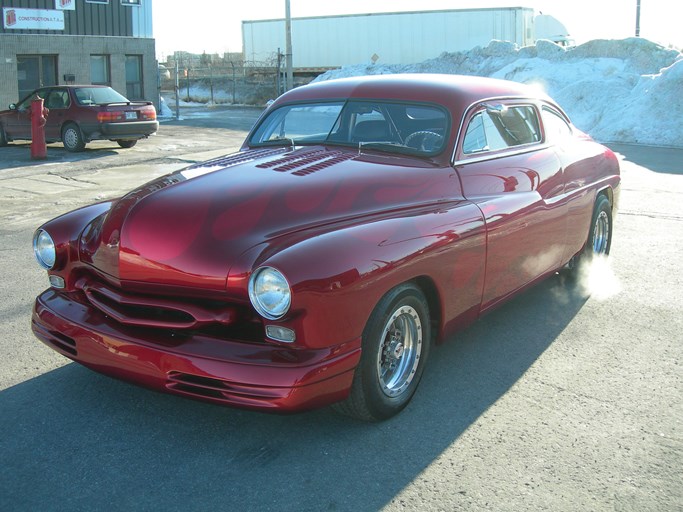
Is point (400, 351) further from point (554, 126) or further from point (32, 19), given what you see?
point (32, 19)

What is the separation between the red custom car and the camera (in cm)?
334

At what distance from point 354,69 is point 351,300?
3704 centimetres

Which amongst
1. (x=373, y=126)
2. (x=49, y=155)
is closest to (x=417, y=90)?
(x=373, y=126)

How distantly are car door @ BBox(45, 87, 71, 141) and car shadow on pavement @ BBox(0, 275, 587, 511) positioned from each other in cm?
1332

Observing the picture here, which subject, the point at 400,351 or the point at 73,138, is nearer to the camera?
the point at 400,351

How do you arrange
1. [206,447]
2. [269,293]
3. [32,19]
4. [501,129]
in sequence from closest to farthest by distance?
1. [269,293]
2. [206,447]
3. [501,129]
4. [32,19]

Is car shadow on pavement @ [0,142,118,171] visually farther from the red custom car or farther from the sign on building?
the red custom car

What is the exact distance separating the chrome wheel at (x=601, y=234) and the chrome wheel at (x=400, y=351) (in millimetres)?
3135

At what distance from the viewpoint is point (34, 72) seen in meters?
22.9

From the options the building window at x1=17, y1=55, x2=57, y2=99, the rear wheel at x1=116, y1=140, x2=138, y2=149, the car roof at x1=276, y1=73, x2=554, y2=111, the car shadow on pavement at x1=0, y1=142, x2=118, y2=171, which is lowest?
the car shadow on pavement at x1=0, y1=142, x2=118, y2=171

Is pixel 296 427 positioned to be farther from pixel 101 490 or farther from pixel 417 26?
pixel 417 26

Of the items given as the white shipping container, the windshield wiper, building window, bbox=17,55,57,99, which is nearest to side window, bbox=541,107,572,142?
the windshield wiper

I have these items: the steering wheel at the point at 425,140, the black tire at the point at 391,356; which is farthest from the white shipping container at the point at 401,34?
the black tire at the point at 391,356

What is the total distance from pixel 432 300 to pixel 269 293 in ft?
3.73
